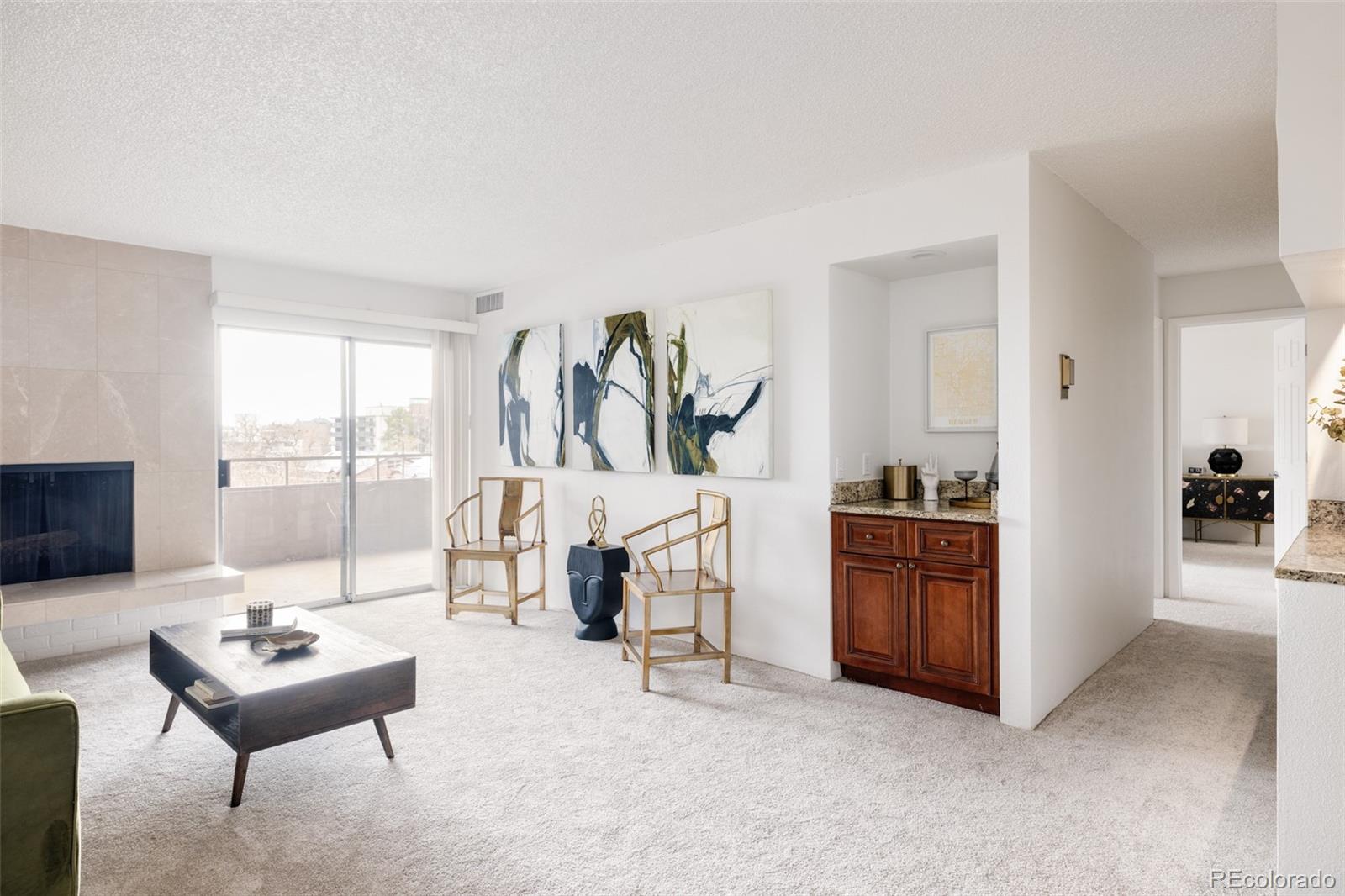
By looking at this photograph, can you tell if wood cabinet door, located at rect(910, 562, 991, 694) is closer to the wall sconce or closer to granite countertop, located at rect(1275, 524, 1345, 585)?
the wall sconce


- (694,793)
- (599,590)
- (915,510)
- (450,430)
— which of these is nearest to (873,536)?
(915,510)

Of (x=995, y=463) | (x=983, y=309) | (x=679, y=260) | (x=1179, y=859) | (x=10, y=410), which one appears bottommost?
(x=1179, y=859)

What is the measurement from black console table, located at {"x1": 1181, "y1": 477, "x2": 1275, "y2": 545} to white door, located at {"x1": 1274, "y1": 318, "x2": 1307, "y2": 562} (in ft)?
8.80

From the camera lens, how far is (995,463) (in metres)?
4.06

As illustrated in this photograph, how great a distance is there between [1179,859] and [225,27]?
12.6 ft

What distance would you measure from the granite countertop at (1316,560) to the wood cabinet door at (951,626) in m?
1.18

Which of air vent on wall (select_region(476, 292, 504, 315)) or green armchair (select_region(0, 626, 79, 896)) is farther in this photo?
air vent on wall (select_region(476, 292, 504, 315))

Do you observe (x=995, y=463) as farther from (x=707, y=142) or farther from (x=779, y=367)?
(x=707, y=142)

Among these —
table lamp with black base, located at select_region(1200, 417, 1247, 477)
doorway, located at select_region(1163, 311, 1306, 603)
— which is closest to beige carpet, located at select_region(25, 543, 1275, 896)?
doorway, located at select_region(1163, 311, 1306, 603)

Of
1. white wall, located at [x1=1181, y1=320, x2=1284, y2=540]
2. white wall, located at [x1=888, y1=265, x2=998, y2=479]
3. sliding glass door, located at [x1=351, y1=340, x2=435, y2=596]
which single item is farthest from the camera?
white wall, located at [x1=1181, y1=320, x2=1284, y2=540]

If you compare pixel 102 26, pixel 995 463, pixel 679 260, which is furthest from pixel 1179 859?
pixel 102 26

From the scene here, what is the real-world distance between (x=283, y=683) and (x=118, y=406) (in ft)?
10.5

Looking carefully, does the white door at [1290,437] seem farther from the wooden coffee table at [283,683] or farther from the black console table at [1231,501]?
the wooden coffee table at [283,683]

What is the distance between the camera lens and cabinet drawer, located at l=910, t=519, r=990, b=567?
3.41 m
